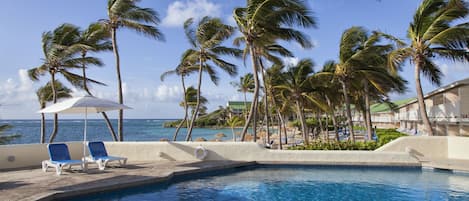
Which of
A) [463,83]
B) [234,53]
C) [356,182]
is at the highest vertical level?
[234,53]

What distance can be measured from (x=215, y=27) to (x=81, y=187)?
436 inches

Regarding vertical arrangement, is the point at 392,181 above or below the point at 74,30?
below

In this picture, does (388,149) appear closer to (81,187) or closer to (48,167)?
(81,187)

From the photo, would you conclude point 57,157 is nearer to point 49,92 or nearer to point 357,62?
point 357,62

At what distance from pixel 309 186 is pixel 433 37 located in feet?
26.7

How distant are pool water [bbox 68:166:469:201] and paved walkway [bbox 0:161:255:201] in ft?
0.69

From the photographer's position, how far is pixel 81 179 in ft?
28.6

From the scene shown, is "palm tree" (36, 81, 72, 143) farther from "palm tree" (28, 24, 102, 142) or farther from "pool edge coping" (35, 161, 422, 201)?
"pool edge coping" (35, 161, 422, 201)

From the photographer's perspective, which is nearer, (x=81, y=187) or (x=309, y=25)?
(x=81, y=187)

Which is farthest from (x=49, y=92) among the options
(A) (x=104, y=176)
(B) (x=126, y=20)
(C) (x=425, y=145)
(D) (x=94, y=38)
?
(C) (x=425, y=145)

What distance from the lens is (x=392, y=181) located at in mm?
10195

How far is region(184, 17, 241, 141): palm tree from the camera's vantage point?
55.3ft

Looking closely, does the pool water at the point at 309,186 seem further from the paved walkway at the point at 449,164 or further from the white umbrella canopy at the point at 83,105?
the white umbrella canopy at the point at 83,105

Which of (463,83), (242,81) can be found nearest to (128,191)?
(463,83)
